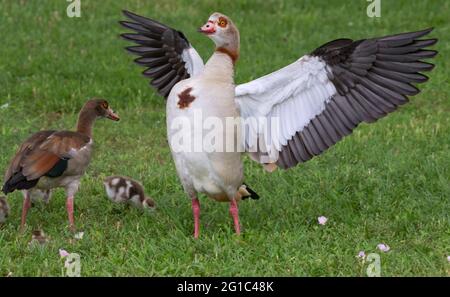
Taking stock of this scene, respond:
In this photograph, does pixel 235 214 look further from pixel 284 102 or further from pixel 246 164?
pixel 246 164

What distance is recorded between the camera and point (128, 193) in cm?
838

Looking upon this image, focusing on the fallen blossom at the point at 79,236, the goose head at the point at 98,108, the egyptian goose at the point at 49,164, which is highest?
the goose head at the point at 98,108

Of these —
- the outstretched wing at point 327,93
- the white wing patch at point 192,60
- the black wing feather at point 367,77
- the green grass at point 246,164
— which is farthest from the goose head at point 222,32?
the green grass at point 246,164

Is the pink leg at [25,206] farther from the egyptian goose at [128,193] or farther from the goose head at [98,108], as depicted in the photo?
the goose head at [98,108]

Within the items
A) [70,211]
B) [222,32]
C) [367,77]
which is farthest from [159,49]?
[367,77]

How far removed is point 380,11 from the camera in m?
15.8

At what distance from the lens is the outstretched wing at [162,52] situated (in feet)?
27.8

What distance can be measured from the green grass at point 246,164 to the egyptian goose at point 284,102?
1.95 feet

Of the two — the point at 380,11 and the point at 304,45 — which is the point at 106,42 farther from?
the point at 380,11

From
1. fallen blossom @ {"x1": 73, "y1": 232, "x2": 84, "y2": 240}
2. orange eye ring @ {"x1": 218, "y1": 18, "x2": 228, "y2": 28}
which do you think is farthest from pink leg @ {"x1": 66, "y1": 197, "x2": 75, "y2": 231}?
orange eye ring @ {"x1": 218, "y1": 18, "x2": 228, "y2": 28}

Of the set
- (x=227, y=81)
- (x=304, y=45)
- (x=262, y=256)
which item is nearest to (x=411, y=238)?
(x=262, y=256)

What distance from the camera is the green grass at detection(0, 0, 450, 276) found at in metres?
7.11

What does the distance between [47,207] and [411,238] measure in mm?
3327
